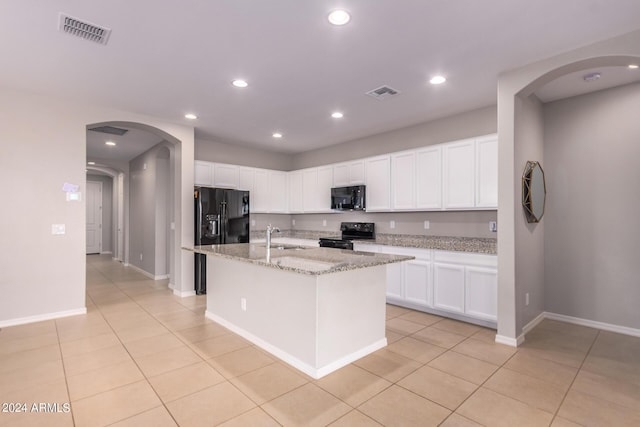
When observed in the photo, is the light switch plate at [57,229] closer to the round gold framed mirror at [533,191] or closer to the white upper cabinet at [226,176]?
the white upper cabinet at [226,176]

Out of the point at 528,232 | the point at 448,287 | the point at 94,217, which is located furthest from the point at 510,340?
the point at 94,217

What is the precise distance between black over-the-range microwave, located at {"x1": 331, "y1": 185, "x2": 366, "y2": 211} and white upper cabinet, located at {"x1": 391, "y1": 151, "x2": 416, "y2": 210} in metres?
0.55

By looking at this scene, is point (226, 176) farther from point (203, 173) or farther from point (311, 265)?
point (311, 265)

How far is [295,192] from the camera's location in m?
6.68

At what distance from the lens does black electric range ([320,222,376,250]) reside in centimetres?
531

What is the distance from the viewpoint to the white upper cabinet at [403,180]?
15.2 feet

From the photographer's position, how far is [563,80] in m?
3.41

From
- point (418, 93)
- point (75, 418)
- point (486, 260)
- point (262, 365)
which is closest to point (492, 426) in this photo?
point (262, 365)

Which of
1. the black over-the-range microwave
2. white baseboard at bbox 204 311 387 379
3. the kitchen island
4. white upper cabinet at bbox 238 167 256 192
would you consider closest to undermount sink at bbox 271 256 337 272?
the kitchen island

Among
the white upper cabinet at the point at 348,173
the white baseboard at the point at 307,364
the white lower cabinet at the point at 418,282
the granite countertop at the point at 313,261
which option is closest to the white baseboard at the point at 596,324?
the white lower cabinet at the point at 418,282

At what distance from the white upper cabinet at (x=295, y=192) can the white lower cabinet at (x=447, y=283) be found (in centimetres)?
246

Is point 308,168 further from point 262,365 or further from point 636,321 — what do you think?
point 636,321

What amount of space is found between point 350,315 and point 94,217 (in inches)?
423

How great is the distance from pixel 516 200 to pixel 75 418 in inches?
155
